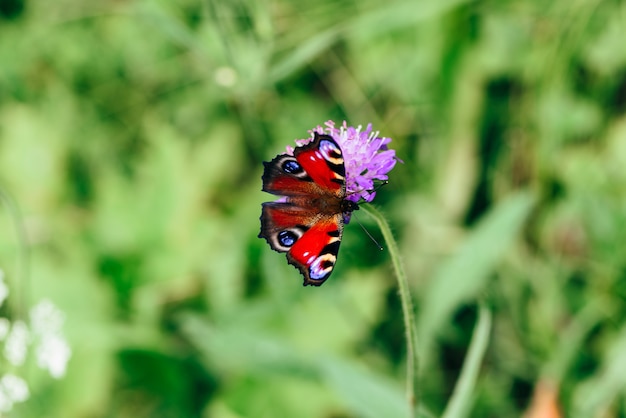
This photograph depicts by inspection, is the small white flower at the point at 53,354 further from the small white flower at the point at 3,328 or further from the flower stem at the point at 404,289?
the flower stem at the point at 404,289

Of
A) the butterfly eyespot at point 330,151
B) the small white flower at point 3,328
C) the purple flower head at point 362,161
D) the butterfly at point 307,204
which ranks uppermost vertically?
the purple flower head at point 362,161

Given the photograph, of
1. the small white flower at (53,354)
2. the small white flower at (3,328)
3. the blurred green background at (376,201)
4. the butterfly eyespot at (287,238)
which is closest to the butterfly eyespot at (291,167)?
the butterfly eyespot at (287,238)

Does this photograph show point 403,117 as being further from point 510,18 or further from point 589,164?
point 589,164

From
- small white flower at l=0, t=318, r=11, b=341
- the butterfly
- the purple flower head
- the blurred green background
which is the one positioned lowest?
the butterfly

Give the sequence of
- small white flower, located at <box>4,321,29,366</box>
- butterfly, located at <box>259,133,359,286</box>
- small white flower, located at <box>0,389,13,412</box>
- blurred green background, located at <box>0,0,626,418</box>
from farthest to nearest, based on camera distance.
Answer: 1. blurred green background, located at <box>0,0,626,418</box>
2. small white flower, located at <box>4,321,29,366</box>
3. small white flower, located at <box>0,389,13,412</box>
4. butterfly, located at <box>259,133,359,286</box>

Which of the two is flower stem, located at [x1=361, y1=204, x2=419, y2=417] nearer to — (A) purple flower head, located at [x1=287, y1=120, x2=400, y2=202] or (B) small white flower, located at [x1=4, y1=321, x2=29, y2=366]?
(A) purple flower head, located at [x1=287, y1=120, x2=400, y2=202]

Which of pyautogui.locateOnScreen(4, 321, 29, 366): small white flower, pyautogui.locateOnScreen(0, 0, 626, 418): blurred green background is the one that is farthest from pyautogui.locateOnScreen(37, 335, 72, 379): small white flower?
pyautogui.locateOnScreen(0, 0, 626, 418): blurred green background
